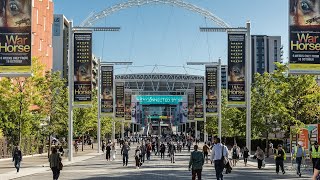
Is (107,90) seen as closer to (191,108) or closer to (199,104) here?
(199,104)

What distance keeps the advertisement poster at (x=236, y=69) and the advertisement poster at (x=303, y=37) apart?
19.4 metres

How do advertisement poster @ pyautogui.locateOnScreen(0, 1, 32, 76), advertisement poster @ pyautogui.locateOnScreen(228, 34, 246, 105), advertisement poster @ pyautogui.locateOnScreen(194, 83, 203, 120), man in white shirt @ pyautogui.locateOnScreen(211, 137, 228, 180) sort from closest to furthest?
1. man in white shirt @ pyautogui.locateOnScreen(211, 137, 228, 180)
2. advertisement poster @ pyautogui.locateOnScreen(0, 1, 32, 76)
3. advertisement poster @ pyautogui.locateOnScreen(228, 34, 246, 105)
4. advertisement poster @ pyautogui.locateOnScreen(194, 83, 203, 120)

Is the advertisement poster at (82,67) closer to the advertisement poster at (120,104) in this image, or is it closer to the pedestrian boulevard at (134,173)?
the pedestrian boulevard at (134,173)

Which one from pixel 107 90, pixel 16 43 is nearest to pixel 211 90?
pixel 107 90

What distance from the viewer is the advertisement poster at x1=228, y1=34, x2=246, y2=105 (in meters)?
41.2

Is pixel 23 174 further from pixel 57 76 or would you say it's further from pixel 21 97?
pixel 57 76

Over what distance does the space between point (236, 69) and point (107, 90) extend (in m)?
17.7

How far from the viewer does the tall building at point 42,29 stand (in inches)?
2915

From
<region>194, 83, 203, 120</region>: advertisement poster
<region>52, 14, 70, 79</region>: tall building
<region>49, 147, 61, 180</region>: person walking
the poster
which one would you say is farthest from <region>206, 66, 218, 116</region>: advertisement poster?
<region>52, 14, 70, 79</region>: tall building

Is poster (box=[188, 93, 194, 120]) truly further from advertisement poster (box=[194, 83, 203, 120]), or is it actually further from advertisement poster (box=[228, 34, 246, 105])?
advertisement poster (box=[228, 34, 246, 105])

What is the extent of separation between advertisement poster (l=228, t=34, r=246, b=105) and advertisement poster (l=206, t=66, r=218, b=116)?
10.2 meters

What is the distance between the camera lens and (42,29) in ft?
265

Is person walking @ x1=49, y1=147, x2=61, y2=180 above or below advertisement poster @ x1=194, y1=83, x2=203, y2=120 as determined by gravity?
below

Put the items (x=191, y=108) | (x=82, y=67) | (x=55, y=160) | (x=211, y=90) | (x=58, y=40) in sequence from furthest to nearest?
(x=58, y=40) → (x=191, y=108) → (x=211, y=90) → (x=82, y=67) → (x=55, y=160)
